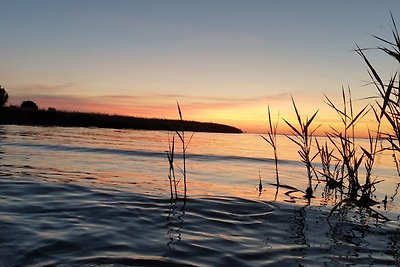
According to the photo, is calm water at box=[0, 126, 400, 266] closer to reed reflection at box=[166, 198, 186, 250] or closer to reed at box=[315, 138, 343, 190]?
reed reflection at box=[166, 198, 186, 250]

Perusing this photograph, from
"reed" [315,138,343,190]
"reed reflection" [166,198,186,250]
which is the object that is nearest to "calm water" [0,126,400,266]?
"reed reflection" [166,198,186,250]

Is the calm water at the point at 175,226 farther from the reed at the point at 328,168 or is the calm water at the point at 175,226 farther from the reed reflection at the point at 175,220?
the reed at the point at 328,168

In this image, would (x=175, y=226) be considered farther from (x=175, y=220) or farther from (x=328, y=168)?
(x=328, y=168)

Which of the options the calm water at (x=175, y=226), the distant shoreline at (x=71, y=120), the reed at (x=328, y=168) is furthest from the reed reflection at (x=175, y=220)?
the distant shoreline at (x=71, y=120)

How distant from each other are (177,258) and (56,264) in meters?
1.40

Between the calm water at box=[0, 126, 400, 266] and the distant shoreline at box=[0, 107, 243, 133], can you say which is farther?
the distant shoreline at box=[0, 107, 243, 133]

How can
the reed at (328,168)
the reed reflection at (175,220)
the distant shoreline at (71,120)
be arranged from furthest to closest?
the distant shoreline at (71,120), the reed at (328,168), the reed reflection at (175,220)

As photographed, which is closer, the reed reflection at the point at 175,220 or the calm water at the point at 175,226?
the calm water at the point at 175,226

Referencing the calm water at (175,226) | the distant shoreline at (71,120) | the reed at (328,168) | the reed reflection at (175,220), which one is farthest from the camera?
the distant shoreline at (71,120)

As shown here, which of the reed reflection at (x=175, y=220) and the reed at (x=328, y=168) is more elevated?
the reed at (x=328, y=168)

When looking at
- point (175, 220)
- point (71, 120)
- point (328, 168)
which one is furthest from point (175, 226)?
point (71, 120)

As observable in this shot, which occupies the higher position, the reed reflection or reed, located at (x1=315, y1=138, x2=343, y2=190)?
reed, located at (x1=315, y1=138, x2=343, y2=190)

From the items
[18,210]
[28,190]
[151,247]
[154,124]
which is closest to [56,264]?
[151,247]

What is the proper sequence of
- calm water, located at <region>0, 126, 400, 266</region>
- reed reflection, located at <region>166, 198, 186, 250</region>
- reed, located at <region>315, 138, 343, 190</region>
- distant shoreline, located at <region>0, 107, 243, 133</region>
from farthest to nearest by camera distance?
distant shoreline, located at <region>0, 107, 243, 133</region>, reed, located at <region>315, 138, 343, 190</region>, reed reflection, located at <region>166, 198, 186, 250</region>, calm water, located at <region>0, 126, 400, 266</region>
